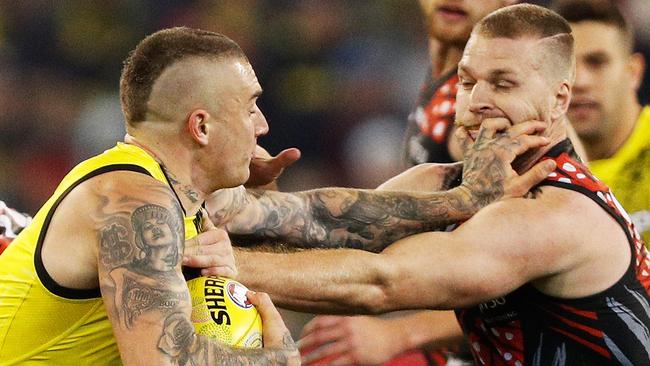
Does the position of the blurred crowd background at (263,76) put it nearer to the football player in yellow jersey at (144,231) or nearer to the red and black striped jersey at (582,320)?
the red and black striped jersey at (582,320)

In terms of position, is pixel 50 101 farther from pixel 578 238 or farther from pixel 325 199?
pixel 578 238

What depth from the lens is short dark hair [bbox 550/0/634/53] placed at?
7297mm

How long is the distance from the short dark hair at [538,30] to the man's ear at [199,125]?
1530 mm

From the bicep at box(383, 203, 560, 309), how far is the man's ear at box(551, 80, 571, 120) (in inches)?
22.3

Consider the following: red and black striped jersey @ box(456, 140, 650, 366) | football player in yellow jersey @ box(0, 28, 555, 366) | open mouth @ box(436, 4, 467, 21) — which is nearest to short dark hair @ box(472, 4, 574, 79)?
red and black striped jersey @ box(456, 140, 650, 366)

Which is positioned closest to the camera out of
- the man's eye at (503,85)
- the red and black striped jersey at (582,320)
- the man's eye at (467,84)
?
the red and black striped jersey at (582,320)

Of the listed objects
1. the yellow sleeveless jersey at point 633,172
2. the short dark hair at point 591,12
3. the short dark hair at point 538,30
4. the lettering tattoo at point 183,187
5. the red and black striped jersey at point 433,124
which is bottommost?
the yellow sleeveless jersey at point 633,172

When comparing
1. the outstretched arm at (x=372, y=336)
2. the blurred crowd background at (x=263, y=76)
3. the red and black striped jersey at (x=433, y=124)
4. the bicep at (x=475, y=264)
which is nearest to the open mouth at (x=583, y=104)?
the red and black striped jersey at (x=433, y=124)

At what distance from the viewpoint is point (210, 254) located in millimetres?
3502

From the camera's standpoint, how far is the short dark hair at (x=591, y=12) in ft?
23.9

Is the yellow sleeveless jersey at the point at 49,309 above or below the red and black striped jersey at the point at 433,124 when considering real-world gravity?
above

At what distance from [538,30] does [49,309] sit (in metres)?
2.31

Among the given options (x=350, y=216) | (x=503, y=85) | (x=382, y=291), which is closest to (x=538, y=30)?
(x=503, y=85)

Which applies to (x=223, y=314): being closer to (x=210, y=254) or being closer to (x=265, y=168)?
(x=210, y=254)
